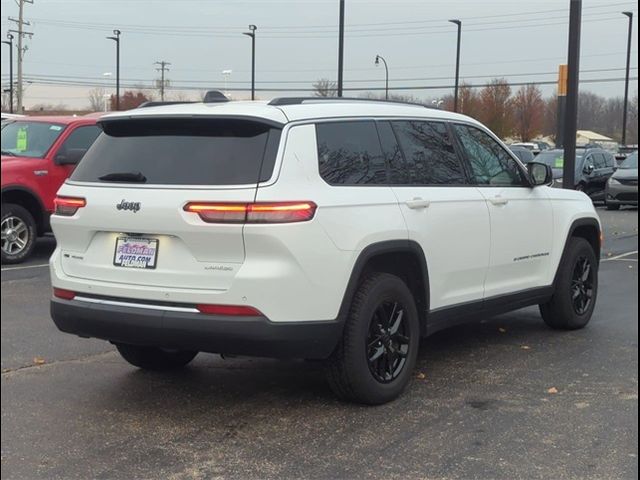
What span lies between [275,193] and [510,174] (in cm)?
266

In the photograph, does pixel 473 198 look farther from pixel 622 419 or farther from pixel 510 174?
pixel 622 419

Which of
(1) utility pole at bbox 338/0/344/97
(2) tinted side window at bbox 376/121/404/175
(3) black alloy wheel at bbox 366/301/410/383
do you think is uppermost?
(1) utility pole at bbox 338/0/344/97

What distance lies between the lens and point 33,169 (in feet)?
35.2

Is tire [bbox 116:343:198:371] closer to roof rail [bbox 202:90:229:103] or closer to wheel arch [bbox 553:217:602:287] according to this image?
roof rail [bbox 202:90:229:103]

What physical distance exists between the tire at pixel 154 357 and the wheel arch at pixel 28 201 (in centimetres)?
554

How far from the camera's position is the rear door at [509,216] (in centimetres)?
592

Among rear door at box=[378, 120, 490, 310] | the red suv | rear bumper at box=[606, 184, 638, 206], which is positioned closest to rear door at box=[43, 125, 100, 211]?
the red suv

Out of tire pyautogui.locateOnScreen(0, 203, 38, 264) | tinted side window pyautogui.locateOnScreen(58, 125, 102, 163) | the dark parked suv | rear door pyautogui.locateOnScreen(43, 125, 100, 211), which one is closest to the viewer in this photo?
tire pyautogui.locateOnScreen(0, 203, 38, 264)

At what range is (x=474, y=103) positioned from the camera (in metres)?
58.5

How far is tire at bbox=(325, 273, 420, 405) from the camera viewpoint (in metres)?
4.68

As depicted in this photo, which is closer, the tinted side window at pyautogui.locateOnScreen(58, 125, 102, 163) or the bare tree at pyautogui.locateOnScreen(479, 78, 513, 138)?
the tinted side window at pyautogui.locateOnScreen(58, 125, 102, 163)

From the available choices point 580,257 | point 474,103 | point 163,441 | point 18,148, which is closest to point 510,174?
point 580,257

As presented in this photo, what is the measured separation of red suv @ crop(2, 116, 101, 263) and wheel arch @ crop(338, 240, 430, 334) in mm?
6671

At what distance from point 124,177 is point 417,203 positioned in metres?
1.81
